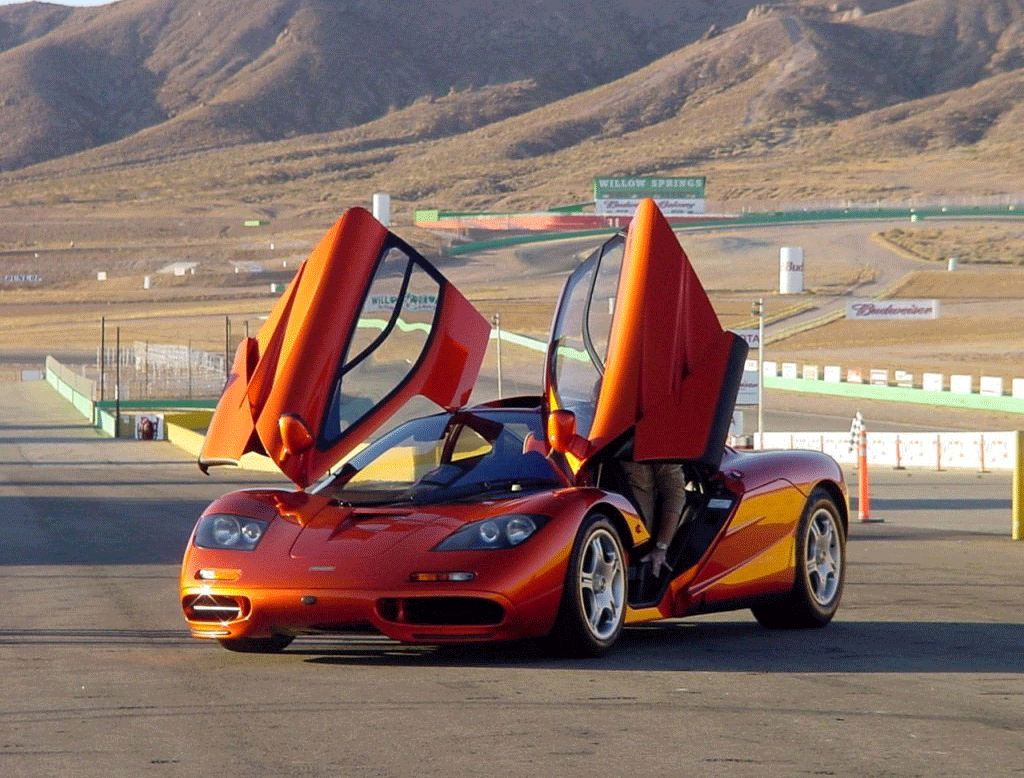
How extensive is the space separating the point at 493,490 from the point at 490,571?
767 mm

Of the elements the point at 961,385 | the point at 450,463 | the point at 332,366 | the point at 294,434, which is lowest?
the point at 450,463

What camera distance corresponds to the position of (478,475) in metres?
8.99

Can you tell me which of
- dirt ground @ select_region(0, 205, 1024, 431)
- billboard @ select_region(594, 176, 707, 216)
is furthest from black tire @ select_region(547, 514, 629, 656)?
billboard @ select_region(594, 176, 707, 216)

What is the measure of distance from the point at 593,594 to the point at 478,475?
0.86 m

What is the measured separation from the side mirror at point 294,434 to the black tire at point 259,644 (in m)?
0.92

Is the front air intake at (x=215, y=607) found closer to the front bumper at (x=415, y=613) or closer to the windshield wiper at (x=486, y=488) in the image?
the front bumper at (x=415, y=613)

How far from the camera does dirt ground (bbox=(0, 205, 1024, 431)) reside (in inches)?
2948

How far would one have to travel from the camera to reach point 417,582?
26.9 feet

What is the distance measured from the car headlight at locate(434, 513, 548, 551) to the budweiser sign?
39.9 m

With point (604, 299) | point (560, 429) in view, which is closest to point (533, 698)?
point (560, 429)

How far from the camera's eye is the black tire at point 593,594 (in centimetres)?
837

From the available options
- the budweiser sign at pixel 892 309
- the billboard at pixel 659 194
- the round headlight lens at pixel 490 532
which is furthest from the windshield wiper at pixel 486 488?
the billboard at pixel 659 194

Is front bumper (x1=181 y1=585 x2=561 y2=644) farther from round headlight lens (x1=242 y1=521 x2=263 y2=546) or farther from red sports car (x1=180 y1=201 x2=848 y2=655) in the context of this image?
round headlight lens (x1=242 y1=521 x2=263 y2=546)

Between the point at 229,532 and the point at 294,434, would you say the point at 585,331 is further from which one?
the point at 229,532
